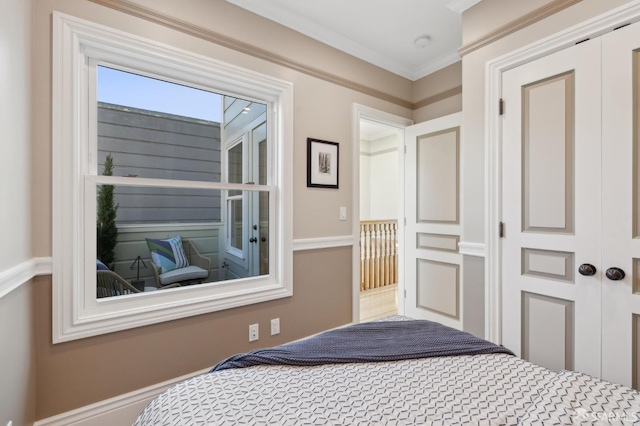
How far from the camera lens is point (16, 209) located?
135 cm

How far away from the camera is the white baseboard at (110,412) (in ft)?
5.37

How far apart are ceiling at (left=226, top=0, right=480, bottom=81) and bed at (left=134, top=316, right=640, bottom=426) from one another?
231cm

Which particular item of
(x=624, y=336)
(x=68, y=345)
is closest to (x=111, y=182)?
(x=68, y=345)

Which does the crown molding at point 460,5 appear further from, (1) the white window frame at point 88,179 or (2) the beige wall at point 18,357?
(2) the beige wall at point 18,357

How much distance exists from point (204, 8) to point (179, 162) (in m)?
1.03

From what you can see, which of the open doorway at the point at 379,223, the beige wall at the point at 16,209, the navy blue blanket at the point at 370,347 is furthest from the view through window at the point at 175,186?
the open doorway at the point at 379,223

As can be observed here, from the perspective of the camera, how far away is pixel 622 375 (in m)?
1.63

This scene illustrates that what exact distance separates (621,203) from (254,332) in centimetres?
235

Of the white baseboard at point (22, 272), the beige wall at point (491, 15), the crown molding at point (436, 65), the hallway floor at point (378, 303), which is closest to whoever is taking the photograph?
the white baseboard at point (22, 272)

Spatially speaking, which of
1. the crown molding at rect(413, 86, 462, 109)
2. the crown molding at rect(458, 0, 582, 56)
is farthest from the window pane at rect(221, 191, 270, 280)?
the crown molding at rect(413, 86, 462, 109)

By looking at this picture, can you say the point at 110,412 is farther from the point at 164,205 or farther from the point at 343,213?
the point at 343,213

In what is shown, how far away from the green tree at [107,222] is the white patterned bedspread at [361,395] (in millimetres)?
1142

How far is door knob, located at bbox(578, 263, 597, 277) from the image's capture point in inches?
67.5

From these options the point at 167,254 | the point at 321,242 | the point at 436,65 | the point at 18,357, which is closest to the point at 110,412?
the point at 18,357
